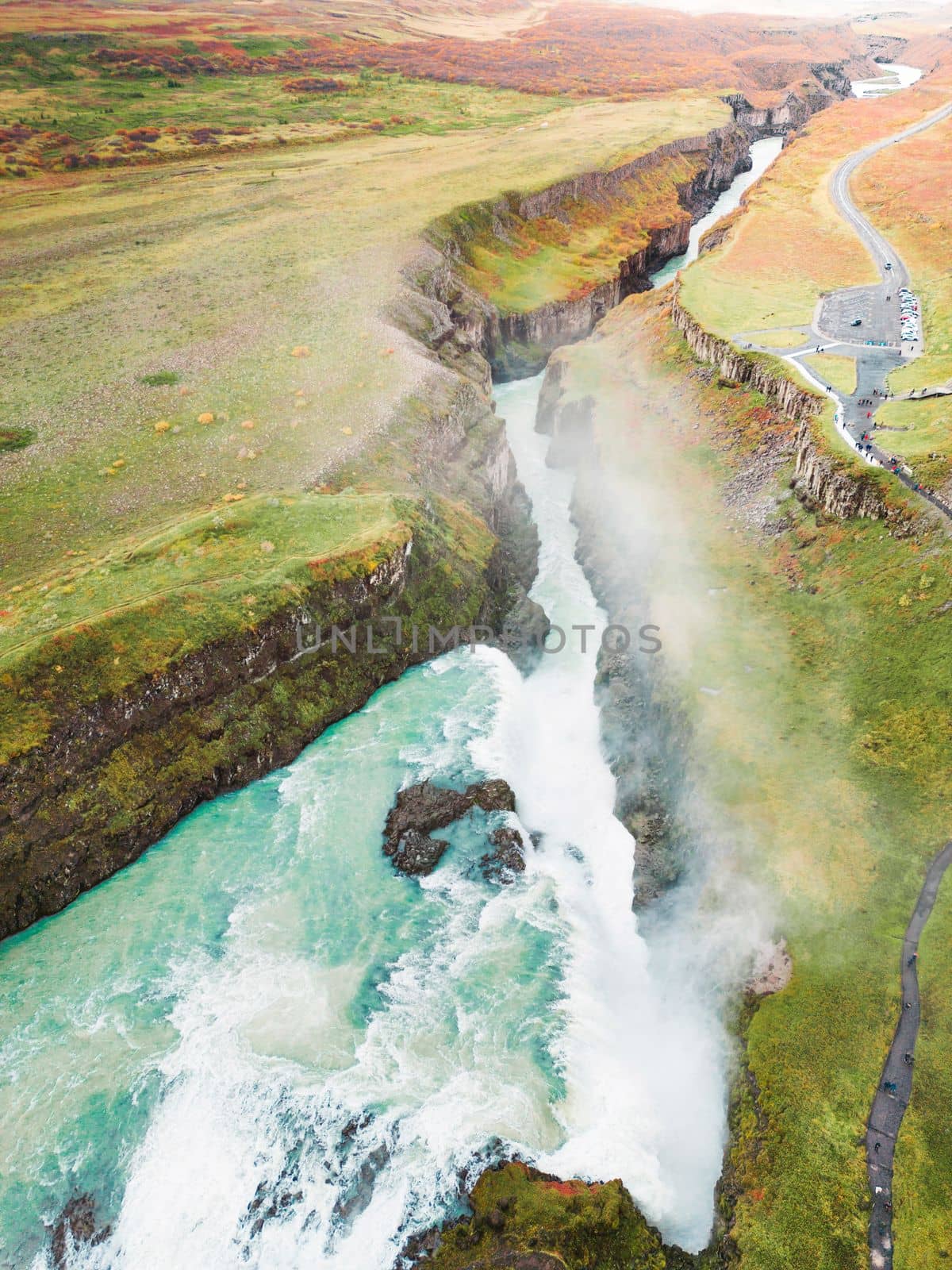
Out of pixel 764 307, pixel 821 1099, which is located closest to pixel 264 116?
pixel 764 307

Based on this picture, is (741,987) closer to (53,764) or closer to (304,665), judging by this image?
(304,665)

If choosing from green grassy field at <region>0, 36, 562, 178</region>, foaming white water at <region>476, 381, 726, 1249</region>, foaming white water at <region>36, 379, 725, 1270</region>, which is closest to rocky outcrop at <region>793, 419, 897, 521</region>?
foaming white water at <region>476, 381, 726, 1249</region>

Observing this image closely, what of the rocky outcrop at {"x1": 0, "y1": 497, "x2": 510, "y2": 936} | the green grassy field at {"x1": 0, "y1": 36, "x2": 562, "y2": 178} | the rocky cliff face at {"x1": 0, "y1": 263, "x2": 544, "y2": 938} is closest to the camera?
the rocky outcrop at {"x1": 0, "y1": 497, "x2": 510, "y2": 936}

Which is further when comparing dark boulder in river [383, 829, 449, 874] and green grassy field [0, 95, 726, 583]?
green grassy field [0, 95, 726, 583]

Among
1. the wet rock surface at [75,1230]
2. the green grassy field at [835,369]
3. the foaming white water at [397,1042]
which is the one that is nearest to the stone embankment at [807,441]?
the green grassy field at [835,369]

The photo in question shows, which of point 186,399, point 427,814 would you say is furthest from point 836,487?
point 186,399

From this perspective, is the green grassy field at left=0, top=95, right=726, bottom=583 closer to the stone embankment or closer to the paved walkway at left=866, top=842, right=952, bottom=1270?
the stone embankment
